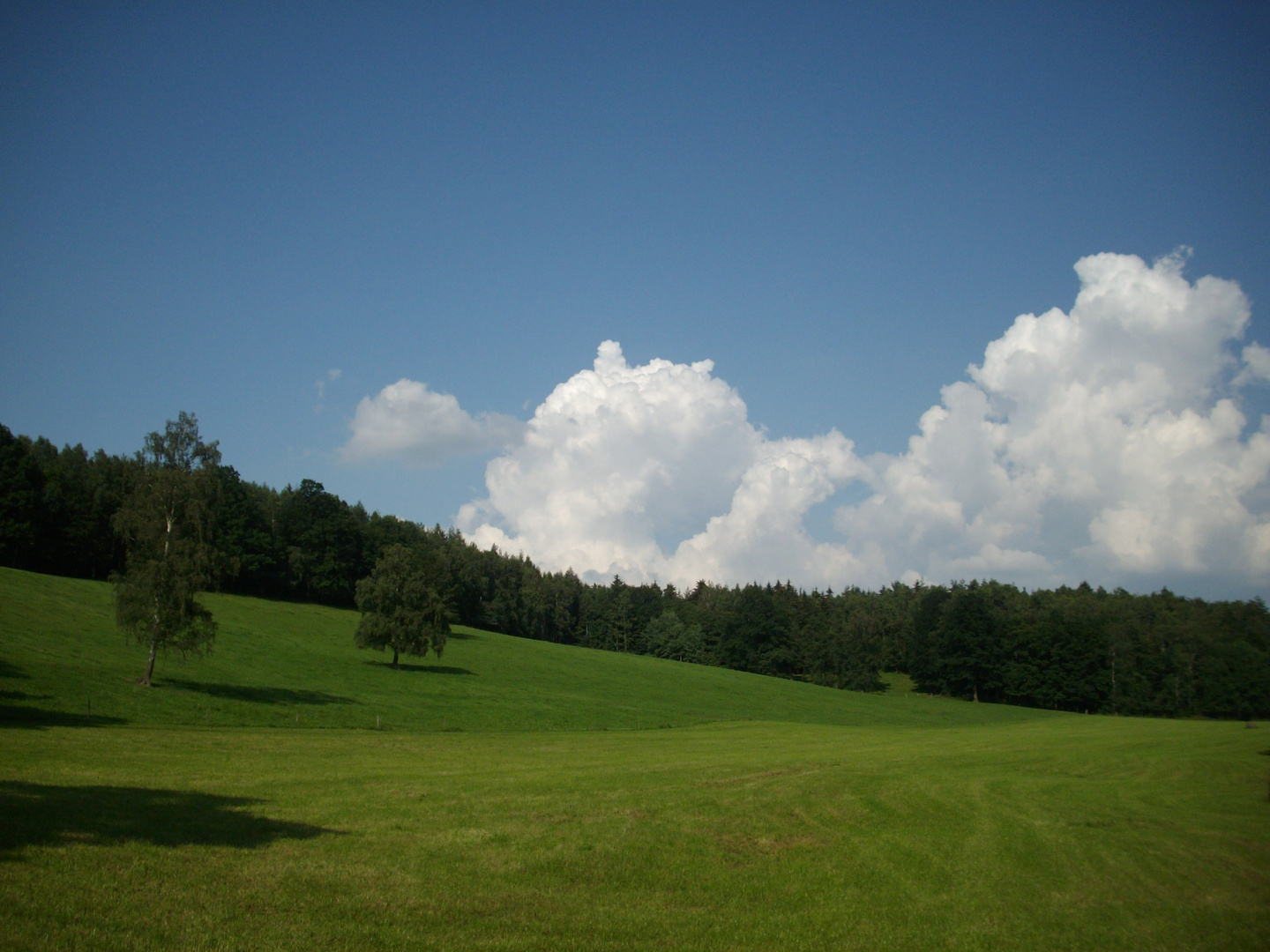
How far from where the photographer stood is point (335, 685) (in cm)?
6212

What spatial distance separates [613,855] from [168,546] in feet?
147

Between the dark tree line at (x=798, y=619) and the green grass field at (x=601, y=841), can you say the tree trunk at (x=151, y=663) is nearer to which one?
the green grass field at (x=601, y=841)

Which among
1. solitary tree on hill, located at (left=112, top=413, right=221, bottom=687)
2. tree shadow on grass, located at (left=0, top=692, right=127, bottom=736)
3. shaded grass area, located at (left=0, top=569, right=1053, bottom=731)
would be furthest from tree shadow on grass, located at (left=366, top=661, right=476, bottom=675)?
tree shadow on grass, located at (left=0, top=692, right=127, bottom=736)

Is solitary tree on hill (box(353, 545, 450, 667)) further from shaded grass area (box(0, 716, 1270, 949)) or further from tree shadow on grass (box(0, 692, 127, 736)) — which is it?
shaded grass area (box(0, 716, 1270, 949))

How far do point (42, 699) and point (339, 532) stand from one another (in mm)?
81148

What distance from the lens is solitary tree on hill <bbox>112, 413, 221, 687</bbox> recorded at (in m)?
48.5

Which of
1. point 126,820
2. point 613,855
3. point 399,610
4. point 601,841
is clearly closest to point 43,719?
point 126,820

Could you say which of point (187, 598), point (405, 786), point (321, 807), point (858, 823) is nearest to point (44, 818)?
point (321, 807)

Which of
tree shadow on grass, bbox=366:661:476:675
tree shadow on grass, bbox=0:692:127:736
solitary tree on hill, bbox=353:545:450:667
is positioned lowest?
tree shadow on grass, bbox=366:661:476:675

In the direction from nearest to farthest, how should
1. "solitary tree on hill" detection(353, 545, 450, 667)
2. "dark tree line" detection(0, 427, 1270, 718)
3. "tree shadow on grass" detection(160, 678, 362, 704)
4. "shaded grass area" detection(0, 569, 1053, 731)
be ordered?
"shaded grass area" detection(0, 569, 1053, 731) < "tree shadow on grass" detection(160, 678, 362, 704) < "solitary tree on hill" detection(353, 545, 450, 667) < "dark tree line" detection(0, 427, 1270, 718)

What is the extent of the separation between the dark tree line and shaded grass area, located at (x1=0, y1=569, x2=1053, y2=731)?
1120cm

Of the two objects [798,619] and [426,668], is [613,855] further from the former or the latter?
[798,619]

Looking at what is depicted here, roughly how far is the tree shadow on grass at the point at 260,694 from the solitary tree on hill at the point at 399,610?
17993mm

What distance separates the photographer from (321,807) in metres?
19.2
